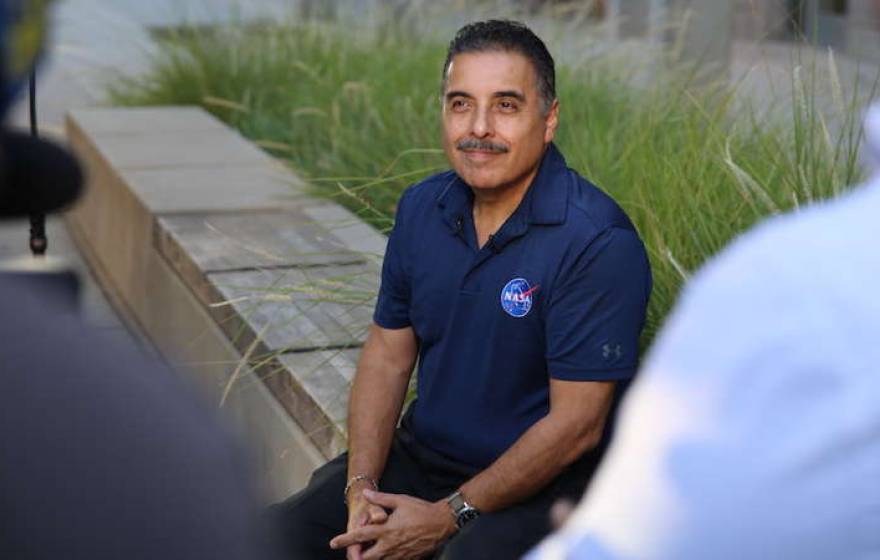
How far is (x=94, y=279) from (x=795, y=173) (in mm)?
4129

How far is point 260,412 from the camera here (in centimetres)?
507

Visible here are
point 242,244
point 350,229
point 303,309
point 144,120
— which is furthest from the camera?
point 144,120

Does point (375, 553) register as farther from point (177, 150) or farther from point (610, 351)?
point (177, 150)

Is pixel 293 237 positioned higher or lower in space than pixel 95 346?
lower

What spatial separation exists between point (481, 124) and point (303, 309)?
154 cm

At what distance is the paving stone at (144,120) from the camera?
888cm

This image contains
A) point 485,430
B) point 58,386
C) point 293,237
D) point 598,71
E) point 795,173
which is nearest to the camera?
point 58,386

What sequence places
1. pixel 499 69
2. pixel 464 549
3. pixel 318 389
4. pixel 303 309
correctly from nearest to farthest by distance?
pixel 464 549, pixel 499 69, pixel 318 389, pixel 303 309

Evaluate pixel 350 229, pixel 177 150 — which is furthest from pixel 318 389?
pixel 177 150

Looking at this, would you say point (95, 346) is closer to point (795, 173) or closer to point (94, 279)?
point (795, 173)

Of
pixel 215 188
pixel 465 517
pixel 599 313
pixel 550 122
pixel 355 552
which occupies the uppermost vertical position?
pixel 550 122

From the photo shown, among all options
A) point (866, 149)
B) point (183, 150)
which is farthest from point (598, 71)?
point (866, 149)

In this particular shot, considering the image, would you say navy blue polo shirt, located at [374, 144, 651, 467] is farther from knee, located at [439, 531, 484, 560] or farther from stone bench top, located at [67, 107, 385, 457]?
stone bench top, located at [67, 107, 385, 457]

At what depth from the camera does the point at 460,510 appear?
3551 millimetres
